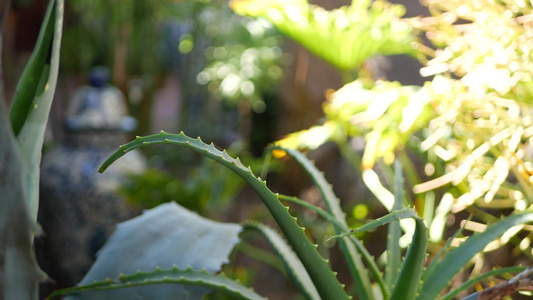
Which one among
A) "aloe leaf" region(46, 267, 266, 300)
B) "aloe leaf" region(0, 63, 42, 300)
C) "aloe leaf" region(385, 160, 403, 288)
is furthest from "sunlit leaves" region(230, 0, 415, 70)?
"aloe leaf" region(0, 63, 42, 300)

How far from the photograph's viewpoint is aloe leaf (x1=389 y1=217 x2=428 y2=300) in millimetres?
495

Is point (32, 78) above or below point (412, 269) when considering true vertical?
above

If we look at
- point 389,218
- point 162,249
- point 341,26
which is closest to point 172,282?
point 162,249

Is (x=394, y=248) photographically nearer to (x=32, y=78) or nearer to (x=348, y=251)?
(x=348, y=251)

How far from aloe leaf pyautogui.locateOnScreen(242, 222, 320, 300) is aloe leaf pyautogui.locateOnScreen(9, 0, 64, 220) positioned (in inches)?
9.7

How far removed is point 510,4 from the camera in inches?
28.7

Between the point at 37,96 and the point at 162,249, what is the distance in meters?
0.21

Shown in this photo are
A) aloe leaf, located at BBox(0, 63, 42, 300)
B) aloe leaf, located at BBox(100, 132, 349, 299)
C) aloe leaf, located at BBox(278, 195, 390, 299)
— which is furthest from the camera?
aloe leaf, located at BBox(278, 195, 390, 299)

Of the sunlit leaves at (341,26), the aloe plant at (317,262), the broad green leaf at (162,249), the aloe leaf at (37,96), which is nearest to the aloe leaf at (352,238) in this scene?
the aloe plant at (317,262)

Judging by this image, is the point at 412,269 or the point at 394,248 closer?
the point at 412,269

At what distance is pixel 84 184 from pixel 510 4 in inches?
57.4

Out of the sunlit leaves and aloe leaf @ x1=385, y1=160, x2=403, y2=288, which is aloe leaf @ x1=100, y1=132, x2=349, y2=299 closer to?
aloe leaf @ x1=385, y1=160, x2=403, y2=288

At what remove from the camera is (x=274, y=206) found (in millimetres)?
499

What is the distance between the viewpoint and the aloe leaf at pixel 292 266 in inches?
23.3
